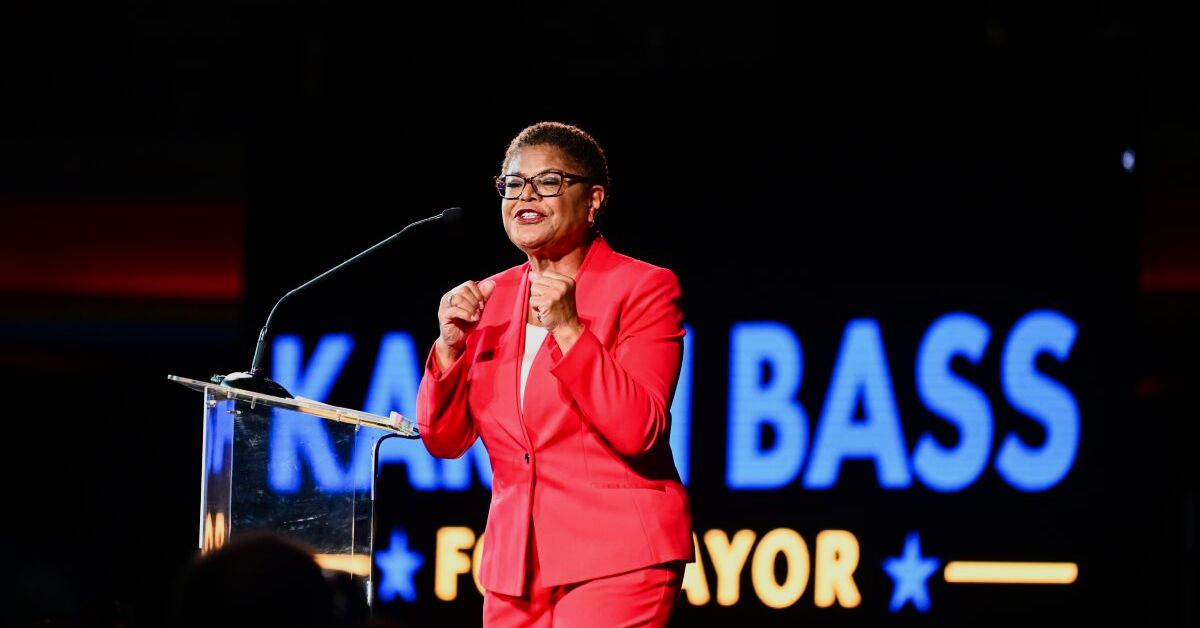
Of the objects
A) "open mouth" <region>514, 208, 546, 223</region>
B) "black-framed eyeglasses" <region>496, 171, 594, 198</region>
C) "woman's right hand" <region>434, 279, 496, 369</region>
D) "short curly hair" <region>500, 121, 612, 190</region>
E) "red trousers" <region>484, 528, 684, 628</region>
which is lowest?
"red trousers" <region>484, 528, 684, 628</region>

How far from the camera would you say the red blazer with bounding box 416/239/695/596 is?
227cm

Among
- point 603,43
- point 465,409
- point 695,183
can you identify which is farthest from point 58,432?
point 465,409

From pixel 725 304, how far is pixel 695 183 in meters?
0.47

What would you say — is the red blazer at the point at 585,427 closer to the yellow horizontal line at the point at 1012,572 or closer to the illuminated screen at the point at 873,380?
the illuminated screen at the point at 873,380

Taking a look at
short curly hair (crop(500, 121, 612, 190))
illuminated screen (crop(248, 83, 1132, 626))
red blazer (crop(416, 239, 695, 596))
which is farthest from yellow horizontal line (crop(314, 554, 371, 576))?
illuminated screen (crop(248, 83, 1132, 626))

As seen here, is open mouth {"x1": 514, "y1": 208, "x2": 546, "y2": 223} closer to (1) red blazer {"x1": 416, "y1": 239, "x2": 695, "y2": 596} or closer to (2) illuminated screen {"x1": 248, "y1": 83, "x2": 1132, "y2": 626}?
(1) red blazer {"x1": 416, "y1": 239, "x2": 695, "y2": 596}

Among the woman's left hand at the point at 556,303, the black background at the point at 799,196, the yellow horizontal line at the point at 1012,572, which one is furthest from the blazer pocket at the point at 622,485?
the yellow horizontal line at the point at 1012,572

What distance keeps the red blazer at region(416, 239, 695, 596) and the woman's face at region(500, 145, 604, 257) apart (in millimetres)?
60

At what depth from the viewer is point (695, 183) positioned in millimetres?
5148

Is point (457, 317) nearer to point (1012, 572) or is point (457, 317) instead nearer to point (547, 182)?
point (547, 182)

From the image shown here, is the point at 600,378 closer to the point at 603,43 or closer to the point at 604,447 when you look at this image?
the point at 604,447

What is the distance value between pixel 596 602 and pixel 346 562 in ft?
1.87

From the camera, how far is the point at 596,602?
7.43ft

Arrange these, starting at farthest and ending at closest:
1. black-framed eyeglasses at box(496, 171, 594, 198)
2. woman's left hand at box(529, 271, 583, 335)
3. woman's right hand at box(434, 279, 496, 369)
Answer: black-framed eyeglasses at box(496, 171, 594, 198)
woman's right hand at box(434, 279, 496, 369)
woman's left hand at box(529, 271, 583, 335)
